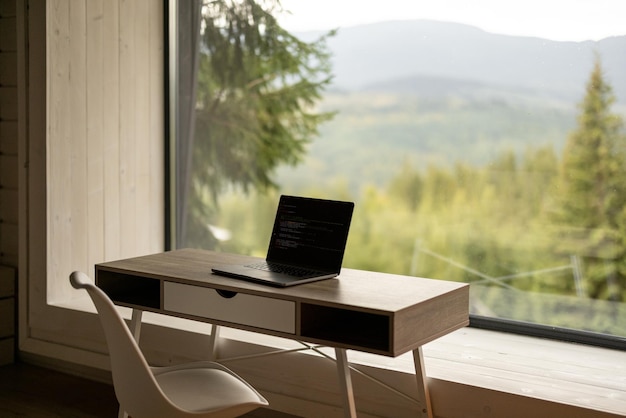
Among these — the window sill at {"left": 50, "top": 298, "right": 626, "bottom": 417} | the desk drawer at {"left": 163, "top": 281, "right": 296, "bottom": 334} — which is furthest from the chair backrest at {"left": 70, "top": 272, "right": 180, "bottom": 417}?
the window sill at {"left": 50, "top": 298, "right": 626, "bottom": 417}

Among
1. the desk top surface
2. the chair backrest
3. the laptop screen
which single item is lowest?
the chair backrest

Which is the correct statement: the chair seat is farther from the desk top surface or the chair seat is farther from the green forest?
the green forest

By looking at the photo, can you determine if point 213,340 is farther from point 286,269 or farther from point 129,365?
point 129,365

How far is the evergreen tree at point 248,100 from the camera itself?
3777mm

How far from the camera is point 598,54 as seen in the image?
3.06m

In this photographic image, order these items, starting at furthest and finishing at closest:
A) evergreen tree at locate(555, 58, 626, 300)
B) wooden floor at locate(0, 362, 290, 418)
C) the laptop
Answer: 1. wooden floor at locate(0, 362, 290, 418)
2. evergreen tree at locate(555, 58, 626, 300)
3. the laptop

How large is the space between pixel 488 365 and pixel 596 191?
77 cm

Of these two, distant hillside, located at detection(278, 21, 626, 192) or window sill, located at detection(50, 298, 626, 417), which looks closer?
window sill, located at detection(50, 298, 626, 417)

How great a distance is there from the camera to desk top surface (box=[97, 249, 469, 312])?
2.26m

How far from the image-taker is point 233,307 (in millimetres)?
2459

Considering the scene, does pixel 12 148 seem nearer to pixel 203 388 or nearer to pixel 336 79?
pixel 336 79

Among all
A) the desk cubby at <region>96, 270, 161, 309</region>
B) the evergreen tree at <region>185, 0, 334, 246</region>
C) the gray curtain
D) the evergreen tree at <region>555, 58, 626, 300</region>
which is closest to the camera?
the desk cubby at <region>96, 270, 161, 309</region>

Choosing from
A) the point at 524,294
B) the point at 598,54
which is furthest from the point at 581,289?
the point at 598,54

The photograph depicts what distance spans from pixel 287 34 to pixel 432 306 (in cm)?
186
